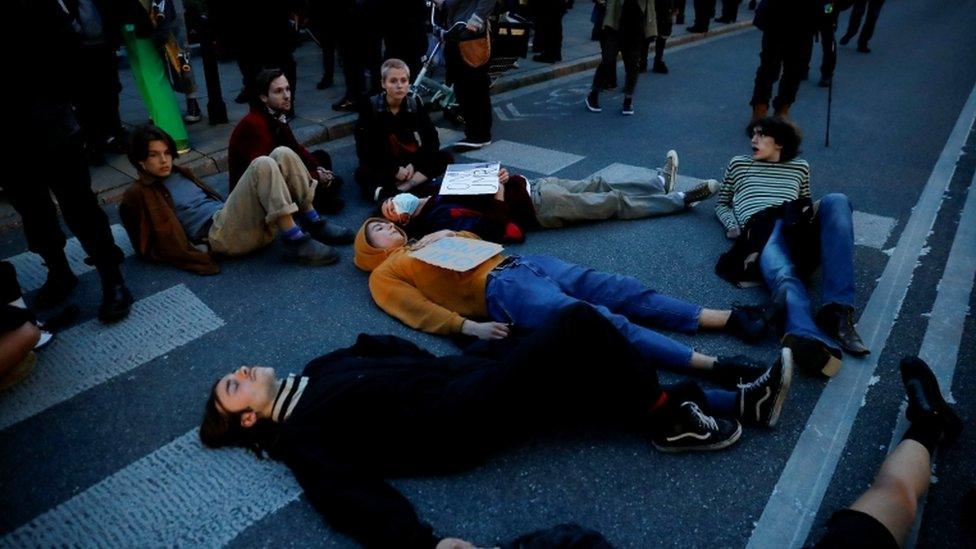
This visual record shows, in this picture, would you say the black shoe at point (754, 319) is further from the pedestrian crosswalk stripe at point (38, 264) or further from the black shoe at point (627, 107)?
the black shoe at point (627, 107)

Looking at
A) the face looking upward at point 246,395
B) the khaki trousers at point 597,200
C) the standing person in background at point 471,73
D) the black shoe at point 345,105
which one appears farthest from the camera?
the black shoe at point 345,105

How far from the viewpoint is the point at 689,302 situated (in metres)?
3.25

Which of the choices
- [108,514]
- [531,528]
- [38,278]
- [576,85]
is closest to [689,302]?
[531,528]

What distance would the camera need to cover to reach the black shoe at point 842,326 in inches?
110

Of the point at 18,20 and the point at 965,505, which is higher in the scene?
the point at 18,20

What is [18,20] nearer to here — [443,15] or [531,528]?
[531,528]

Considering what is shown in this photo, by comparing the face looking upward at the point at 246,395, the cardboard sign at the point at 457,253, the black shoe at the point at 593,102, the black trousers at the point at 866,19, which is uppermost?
the black trousers at the point at 866,19

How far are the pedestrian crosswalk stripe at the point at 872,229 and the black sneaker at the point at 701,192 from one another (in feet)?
3.19

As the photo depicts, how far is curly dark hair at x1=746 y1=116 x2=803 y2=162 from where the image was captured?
3666mm

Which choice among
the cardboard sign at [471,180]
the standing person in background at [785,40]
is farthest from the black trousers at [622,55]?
the cardboard sign at [471,180]

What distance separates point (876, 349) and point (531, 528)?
1.99m

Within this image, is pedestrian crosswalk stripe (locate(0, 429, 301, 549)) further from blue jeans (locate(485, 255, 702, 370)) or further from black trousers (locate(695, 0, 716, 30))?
black trousers (locate(695, 0, 716, 30))

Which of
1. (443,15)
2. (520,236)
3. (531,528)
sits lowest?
(531,528)

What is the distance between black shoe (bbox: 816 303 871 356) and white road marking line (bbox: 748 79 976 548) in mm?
Result: 59
